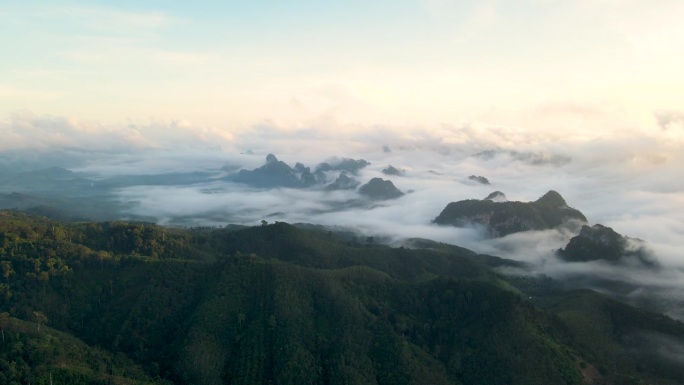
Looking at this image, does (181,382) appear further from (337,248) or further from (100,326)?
(337,248)

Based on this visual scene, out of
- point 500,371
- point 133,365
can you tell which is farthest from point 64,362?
point 500,371

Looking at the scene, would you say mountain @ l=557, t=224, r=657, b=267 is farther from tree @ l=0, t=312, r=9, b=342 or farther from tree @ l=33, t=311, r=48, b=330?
tree @ l=0, t=312, r=9, b=342

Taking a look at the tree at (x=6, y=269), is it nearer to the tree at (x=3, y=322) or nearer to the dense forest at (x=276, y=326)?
the dense forest at (x=276, y=326)

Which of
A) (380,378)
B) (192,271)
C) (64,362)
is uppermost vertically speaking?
(192,271)

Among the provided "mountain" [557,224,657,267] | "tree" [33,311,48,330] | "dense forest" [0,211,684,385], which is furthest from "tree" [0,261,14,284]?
"mountain" [557,224,657,267]

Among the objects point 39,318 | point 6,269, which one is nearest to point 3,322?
point 39,318

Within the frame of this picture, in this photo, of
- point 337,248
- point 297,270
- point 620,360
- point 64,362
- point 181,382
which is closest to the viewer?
point 64,362

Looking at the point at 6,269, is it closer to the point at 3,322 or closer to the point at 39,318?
the point at 39,318

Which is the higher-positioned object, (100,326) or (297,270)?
(297,270)
